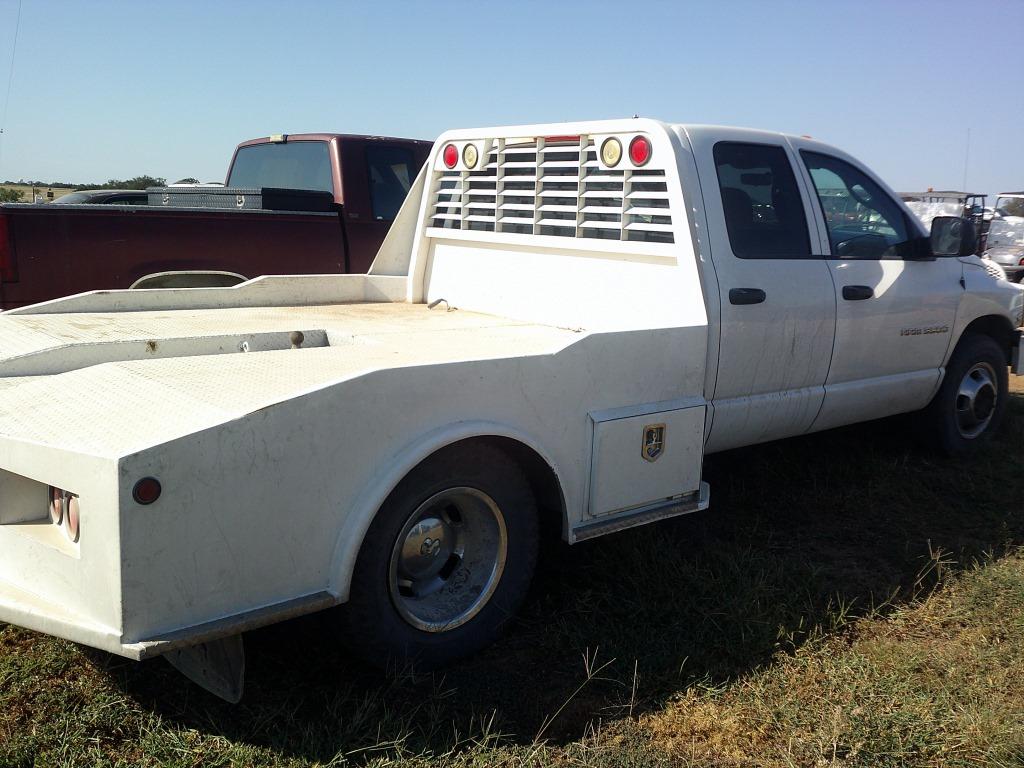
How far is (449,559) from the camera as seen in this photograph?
3.46 m

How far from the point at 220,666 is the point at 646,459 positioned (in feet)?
5.79

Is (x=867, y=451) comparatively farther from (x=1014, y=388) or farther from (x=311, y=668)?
(x=311, y=668)

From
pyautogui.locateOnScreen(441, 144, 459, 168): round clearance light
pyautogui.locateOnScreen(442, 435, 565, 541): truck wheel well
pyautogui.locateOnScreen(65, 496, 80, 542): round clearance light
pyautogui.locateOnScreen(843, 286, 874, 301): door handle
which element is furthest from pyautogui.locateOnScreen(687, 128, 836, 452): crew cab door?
pyautogui.locateOnScreen(65, 496, 80, 542): round clearance light

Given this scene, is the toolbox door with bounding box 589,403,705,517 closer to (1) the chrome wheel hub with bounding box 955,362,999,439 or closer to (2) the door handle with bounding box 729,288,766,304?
(2) the door handle with bounding box 729,288,766,304

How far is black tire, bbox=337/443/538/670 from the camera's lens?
121 inches

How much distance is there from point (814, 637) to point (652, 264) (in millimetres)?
1769

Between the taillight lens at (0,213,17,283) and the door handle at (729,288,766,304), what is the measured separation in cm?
424

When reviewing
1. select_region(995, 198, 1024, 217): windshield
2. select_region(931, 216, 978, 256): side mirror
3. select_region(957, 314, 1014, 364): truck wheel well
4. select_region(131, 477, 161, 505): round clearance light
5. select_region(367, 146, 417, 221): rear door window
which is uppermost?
select_region(995, 198, 1024, 217): windshield

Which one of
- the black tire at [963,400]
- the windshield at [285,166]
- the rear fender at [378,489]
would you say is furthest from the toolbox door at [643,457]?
the windshield at [285,166]

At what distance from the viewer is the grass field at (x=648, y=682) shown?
9.47 ft

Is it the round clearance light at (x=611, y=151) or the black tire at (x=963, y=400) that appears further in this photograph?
the black tire at (x=963, y=400)

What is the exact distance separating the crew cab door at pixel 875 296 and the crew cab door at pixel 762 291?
0.45 ft

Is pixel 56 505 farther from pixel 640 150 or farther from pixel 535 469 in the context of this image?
pixel 640 150

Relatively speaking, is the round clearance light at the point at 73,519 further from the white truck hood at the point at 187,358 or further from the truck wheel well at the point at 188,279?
the truck wheel well at the point at 188,279
